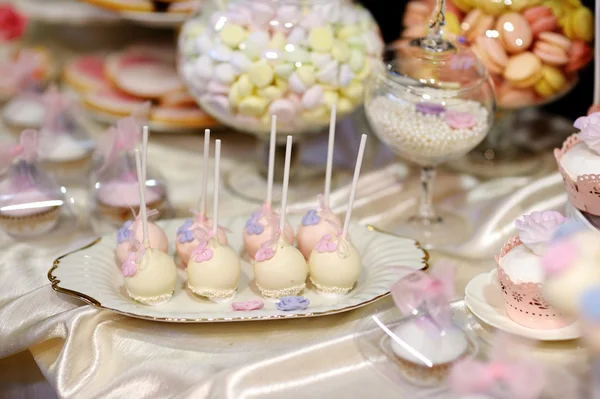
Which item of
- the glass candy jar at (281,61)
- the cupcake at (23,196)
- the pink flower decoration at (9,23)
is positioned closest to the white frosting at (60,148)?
the cupcake at (23,196)

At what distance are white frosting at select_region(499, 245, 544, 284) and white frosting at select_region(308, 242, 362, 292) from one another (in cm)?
18

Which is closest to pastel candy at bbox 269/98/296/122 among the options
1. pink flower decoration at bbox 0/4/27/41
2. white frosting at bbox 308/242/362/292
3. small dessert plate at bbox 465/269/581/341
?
white frosting at bbox 308/242/362/292

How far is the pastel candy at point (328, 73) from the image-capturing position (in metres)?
1.23

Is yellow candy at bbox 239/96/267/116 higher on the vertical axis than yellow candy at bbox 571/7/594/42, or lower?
lower

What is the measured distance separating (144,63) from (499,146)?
765mm

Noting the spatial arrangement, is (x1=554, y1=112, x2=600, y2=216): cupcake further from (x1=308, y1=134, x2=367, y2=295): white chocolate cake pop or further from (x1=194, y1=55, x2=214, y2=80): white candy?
(x1=194, y1=55, x2=214, y2=80): white candy

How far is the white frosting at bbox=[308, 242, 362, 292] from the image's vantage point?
100cm

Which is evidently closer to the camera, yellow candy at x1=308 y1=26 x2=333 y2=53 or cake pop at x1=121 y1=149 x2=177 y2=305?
cake pop at x1=121 y1=149 x2=177 y2=305

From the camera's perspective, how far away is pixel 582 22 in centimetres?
129

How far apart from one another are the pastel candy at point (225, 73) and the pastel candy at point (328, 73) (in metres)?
0.14

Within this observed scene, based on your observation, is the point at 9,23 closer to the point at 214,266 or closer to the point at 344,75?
the point at 344,75

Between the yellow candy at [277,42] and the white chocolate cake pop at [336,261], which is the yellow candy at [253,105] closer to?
the yellow candy at [277,42]

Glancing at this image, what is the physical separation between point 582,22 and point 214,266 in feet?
2.45

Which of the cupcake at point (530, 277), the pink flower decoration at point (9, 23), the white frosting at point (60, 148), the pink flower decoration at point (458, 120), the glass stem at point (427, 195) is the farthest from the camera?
the pink flower decoration at point (9, 23)
